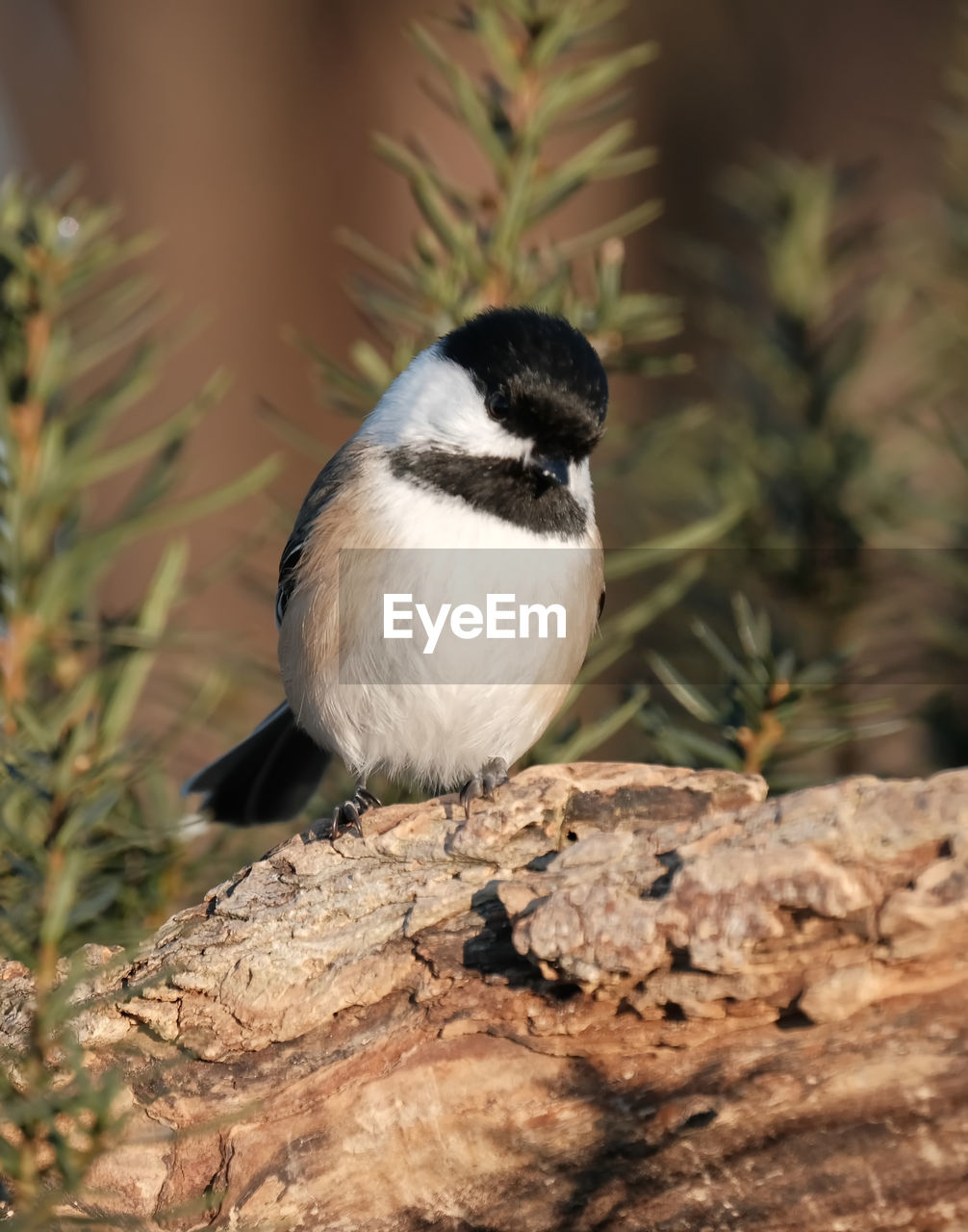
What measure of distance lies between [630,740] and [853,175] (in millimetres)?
1142

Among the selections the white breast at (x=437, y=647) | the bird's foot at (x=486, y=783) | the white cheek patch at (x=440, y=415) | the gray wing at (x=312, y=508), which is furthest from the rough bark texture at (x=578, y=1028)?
the gray wing at (x=312, y=508)

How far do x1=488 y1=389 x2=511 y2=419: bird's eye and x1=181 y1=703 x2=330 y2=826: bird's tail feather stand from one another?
0.62 meters

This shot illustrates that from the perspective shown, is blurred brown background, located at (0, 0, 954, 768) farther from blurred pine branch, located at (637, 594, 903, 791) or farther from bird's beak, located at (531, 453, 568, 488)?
blurred pine branch, located at (637, 594, 903, 791)

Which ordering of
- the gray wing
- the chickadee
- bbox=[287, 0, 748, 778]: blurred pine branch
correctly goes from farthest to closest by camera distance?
the gray wing → the chickadee → bbox=[287, 0, 748, 778]: blurred pine branch

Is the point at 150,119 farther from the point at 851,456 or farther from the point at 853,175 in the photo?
the point at 851,456

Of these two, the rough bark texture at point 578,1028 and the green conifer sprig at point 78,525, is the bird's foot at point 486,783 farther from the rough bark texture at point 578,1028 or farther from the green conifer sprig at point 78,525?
the green conifer sprig at point 78,525

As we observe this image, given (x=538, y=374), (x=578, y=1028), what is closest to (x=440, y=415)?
(x=538, y=374)

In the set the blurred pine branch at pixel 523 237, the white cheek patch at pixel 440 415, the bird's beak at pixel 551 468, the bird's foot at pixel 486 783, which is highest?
the blurred pine branch at pixel 523 237

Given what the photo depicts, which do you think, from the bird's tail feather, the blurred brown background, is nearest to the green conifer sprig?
the bird's tail feather

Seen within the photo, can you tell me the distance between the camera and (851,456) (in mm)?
1907

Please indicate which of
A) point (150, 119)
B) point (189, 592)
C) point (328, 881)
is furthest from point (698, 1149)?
point (150, 119)

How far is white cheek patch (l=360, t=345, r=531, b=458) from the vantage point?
75.8 inches

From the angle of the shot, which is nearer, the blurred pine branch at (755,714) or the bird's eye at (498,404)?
the blurred pine branch at (755,714)

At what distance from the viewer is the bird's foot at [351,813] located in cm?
141
